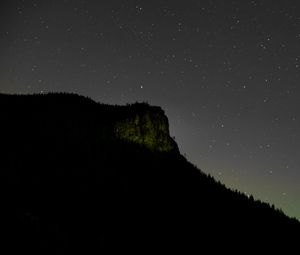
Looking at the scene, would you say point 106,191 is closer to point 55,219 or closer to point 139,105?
point 55,219

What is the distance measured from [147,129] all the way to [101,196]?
67.4 ft

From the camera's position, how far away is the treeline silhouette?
52.1ft

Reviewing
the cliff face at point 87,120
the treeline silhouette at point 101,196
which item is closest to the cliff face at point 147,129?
the cliff face at point 87,120

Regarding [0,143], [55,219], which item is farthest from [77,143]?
[55,219]

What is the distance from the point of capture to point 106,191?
23312mm

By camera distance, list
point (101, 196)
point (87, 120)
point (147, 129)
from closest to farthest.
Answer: point (101, 196) < point (87, 120) < point (147, 129)

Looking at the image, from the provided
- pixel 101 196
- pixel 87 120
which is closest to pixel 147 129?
pixel 87 120

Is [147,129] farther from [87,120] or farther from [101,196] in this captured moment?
[101,196]

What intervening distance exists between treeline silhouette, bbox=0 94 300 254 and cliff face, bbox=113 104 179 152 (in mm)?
1136

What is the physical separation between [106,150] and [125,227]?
13.5m

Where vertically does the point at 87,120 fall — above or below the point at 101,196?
above

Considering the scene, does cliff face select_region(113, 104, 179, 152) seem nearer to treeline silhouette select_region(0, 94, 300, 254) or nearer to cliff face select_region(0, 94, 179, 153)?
cliff face select_region(0, 94, 179, 153)

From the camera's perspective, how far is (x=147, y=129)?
42281 mm

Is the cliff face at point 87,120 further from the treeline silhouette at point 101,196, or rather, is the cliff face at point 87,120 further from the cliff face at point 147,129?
the treeline silhouette at point 101,196
